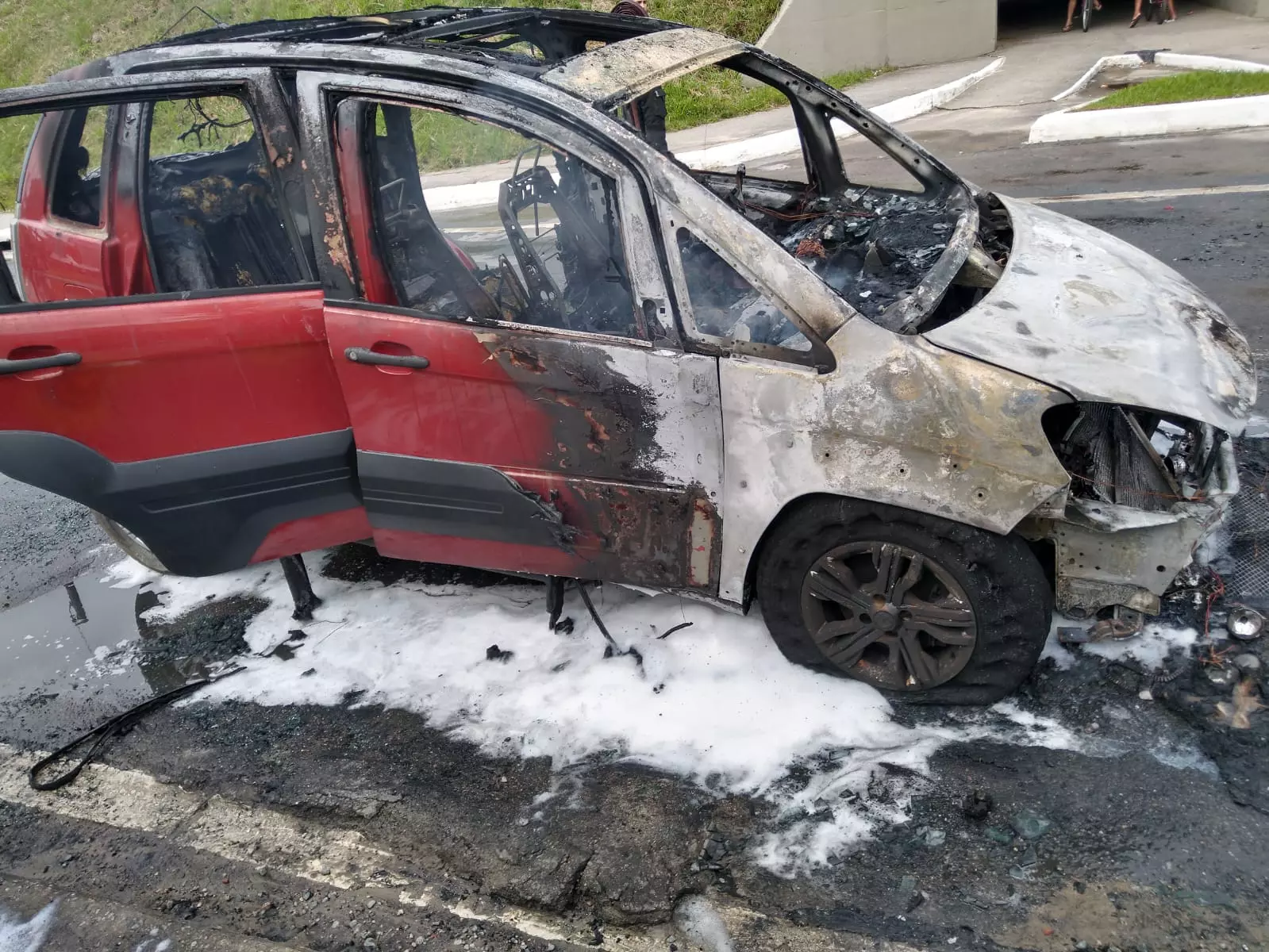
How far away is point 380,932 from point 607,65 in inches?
103

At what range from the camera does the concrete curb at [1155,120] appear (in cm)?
870

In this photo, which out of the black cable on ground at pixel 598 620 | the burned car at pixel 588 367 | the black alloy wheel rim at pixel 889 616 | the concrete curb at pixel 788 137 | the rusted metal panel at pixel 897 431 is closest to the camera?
the rusted metal panel at pixel 897 431

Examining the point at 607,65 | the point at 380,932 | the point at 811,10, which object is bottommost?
the point at 380,932

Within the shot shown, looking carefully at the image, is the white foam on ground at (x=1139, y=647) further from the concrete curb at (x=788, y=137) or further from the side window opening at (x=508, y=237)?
→ the concrete curb at (x=788, y=137)

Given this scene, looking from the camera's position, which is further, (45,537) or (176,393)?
(45,537)

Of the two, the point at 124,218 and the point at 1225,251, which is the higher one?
the point at 124,218

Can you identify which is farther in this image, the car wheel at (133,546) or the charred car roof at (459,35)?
the car wheel at (133,546)

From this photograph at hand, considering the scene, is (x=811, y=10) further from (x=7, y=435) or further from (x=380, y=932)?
(x=380, y=932)

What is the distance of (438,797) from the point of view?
2.73 m

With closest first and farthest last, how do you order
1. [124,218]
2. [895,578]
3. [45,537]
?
[895,578], [124,218], [45,537]

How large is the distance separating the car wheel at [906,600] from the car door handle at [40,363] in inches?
89.2

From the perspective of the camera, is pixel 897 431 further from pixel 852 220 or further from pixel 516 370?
pixel 852 220

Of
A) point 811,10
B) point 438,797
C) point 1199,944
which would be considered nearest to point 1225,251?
point 1199,944

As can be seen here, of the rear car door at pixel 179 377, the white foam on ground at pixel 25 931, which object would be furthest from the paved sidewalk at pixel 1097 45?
the white foam on ground at pixel 25 931
